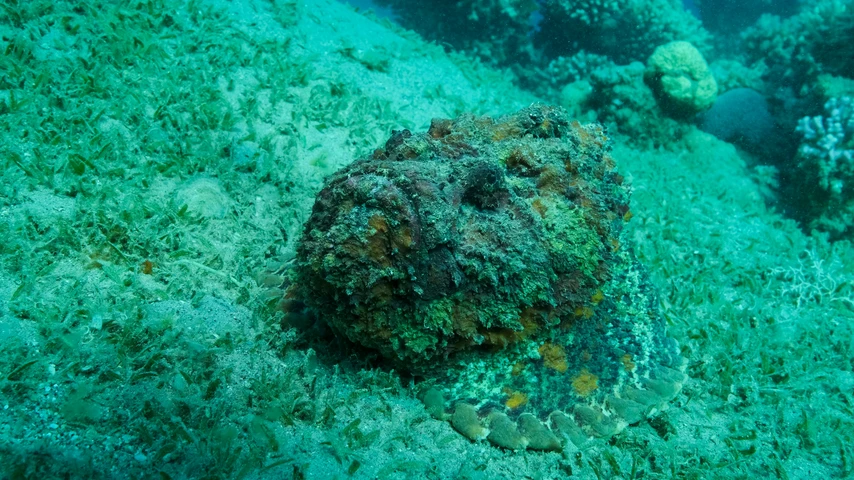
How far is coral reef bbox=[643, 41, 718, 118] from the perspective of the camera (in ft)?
27.6

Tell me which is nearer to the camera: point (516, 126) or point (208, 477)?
point (208, 477)

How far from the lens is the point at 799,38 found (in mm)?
10141

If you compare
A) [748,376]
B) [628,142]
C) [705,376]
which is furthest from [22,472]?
[628,142]

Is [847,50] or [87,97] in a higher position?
[847,50]

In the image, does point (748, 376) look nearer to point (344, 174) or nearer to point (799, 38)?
point (344, 174)

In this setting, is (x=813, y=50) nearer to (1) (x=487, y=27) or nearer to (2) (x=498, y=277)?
(1) (x=487, y=27)

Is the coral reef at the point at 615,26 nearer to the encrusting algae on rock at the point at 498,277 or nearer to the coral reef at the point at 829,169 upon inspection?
the coral reef at the point at 829,169

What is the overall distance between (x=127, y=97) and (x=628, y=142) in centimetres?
759

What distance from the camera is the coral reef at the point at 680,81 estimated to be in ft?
27.6

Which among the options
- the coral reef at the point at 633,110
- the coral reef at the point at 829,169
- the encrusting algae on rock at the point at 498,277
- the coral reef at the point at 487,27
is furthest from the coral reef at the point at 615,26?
the encrusting algae on rock at the point at 498,277

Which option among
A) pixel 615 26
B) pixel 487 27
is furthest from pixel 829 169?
pixel 487 27

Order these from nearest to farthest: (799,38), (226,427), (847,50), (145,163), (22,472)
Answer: (22,472), (226,427), (145,163), (847,50), (799,38)

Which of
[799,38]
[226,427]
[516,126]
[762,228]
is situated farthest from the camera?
[799,38]

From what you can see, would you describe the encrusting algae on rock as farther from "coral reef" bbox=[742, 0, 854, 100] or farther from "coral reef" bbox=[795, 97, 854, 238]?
"coral reef" bbox=[742, 0, 854, 100]
